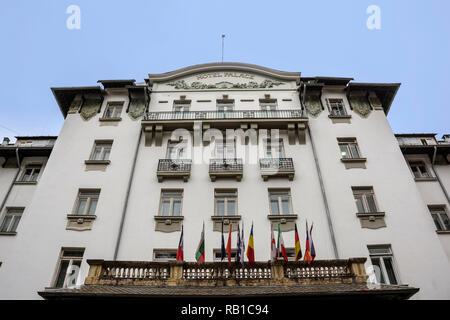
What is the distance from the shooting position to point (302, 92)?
65.8 ft

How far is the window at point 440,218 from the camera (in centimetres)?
1555

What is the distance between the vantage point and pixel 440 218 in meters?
15.9

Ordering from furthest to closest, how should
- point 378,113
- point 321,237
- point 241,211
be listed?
point 378,113, point 241,211, point 321,237

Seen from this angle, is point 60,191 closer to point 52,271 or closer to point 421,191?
point 52,271

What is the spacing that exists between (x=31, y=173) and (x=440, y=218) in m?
22.5

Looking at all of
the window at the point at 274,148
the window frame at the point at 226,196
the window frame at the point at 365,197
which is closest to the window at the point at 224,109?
the window at the point at 274,148

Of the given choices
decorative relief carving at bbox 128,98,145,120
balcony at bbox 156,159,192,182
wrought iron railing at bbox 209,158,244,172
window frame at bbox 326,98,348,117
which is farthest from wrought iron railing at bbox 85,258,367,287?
window frame at bbox 326,98,348,117

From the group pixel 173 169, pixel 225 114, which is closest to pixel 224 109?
pixel 225 114

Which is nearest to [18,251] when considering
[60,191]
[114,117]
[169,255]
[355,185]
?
[60,191]

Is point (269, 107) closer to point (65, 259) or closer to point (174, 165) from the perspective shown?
point (174, 165)

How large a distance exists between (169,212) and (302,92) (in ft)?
38.0

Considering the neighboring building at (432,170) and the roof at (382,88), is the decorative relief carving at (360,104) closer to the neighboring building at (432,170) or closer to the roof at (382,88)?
the roof at (382,88)

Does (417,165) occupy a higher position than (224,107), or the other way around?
(224,107)

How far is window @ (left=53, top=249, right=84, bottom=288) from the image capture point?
42.7 ft
